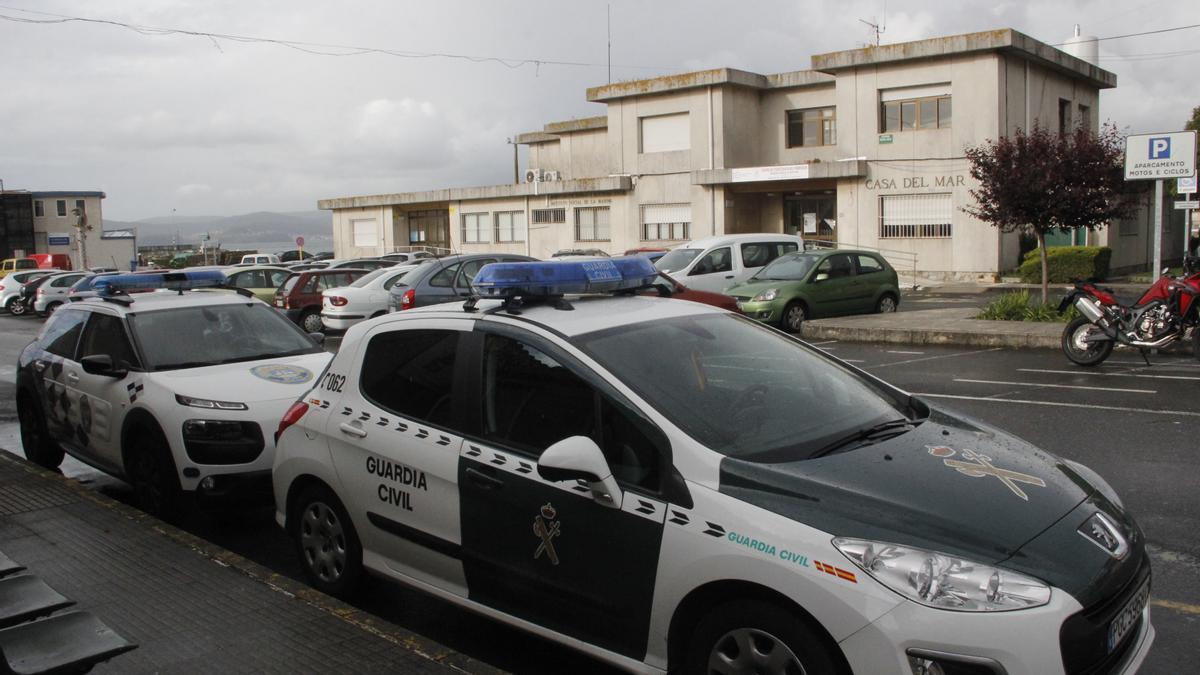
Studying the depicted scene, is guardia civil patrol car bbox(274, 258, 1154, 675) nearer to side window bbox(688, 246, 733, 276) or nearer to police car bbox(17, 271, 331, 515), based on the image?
police car bbox(17, 271, 331, 515)

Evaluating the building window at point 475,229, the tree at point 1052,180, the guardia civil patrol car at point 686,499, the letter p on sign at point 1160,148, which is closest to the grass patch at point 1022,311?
the tree at point 1052,180

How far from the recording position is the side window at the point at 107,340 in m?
7.62

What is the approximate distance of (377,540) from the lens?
491 cm

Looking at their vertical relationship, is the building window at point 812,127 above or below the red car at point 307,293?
above

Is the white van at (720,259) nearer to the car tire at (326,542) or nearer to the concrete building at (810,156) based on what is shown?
the concrete building at (810,156)

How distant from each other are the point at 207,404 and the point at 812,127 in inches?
1312

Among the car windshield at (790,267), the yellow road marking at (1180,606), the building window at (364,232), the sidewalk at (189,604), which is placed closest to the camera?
the sidewalk at (189,604)

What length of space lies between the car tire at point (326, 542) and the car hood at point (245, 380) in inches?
68.5

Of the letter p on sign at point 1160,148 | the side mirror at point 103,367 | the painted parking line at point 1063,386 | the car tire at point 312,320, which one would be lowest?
the painted parking line at point 1063,386

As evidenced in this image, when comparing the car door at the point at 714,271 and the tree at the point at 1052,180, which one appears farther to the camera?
the car door at the point at 714,271

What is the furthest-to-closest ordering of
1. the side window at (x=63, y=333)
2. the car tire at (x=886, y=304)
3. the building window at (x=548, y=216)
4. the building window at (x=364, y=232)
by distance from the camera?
the building window at (x=364, y=232) < the building window at (x=548, y=216) < the car tire at (x=886, y=304) < the side window at (x=63, y=333)

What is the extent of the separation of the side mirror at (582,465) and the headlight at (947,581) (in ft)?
3.07

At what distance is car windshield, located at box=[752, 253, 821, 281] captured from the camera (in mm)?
18516

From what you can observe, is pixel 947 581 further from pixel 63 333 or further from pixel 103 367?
pixel 63 333
